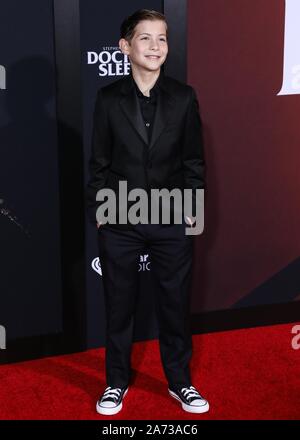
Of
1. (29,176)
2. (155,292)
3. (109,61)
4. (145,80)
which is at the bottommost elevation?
(155,292)

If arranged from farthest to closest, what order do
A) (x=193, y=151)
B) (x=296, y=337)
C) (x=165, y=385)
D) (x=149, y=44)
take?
(x=296, y=337)
(x=165, y=385)
(x=193, y=151)
(x=149, y=44)

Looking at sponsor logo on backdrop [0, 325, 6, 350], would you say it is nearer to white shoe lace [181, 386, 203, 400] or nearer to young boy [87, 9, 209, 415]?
young boy [87, 9, 209, 415]

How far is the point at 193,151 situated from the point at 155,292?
685 mm

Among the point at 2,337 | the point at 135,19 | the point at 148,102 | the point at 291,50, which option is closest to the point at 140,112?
the point at 148,102

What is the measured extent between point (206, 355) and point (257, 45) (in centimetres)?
173

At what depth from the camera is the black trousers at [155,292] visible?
3459mm

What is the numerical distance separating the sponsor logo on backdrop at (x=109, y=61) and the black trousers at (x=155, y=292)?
939 millimetres

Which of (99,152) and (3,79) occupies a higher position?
(3,79)

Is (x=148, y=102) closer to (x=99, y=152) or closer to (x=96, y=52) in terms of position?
(x=99, y=152)

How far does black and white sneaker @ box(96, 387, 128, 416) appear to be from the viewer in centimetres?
359

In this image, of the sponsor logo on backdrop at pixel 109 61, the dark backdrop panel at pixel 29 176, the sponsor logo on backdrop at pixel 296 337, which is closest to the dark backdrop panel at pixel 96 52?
the sponsor logo on backdrop at pixel 109 61

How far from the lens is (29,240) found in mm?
4039

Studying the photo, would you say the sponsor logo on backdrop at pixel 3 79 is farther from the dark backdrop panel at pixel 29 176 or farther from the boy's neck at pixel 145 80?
the boy's neck at pixel 145 80

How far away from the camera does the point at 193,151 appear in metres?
3.46
